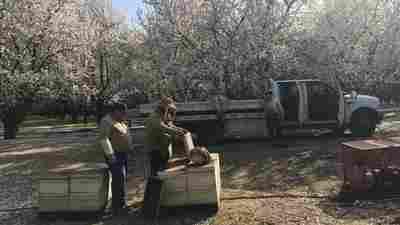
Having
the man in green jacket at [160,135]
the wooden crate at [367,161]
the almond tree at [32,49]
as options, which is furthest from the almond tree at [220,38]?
the man in green jacket at [160,135]

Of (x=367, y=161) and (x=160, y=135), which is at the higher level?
(x=160, y=135)

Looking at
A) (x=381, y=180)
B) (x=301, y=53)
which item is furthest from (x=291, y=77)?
(x=381, y=180)

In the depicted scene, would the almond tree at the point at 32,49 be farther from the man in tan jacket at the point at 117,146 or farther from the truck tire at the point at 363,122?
the man in tan jacket at the point at 117,146

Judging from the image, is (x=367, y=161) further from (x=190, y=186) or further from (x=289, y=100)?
(x=289, y=100)

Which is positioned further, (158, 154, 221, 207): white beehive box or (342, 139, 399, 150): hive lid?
(342, 139, 399, 150): hive lid

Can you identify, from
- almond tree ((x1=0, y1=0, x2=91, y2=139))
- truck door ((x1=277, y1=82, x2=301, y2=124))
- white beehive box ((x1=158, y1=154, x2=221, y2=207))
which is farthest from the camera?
almond tree ((x1=0, y1=0, x2=91, y2=139))

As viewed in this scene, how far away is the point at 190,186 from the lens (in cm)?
589

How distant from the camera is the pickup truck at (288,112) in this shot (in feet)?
39.6

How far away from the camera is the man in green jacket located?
621cm

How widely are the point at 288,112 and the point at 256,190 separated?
18.3 ft

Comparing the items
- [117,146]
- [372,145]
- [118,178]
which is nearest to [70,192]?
[118,178]

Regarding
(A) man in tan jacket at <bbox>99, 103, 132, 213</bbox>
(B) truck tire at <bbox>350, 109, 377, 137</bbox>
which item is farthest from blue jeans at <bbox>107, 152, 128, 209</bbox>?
(B) truck tire at <bbox>350, 109, 377, 137</bbox>

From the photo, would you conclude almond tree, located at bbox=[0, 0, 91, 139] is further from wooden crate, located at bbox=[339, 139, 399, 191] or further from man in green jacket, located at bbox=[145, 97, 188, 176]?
wooden crate, located at bbox=[339, 139, 399, 191]

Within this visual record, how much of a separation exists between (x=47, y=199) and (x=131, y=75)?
74.7ft
